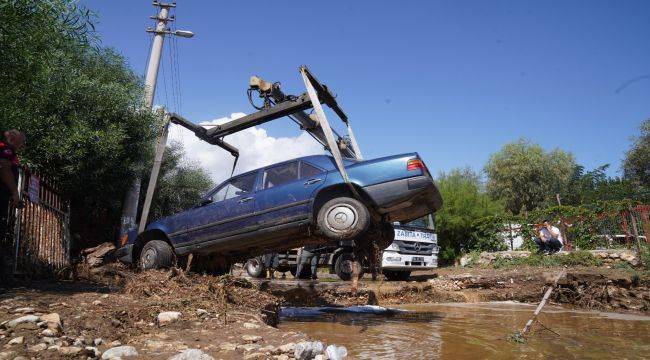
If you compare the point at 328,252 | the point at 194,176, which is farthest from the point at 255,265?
the point at 194,176

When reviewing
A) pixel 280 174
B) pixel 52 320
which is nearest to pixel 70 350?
pixel 52 320

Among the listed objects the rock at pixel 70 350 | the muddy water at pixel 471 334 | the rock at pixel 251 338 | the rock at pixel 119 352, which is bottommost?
the muddy water at pixel 471 334

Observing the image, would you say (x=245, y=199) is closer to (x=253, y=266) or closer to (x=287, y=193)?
(x=287, y=193)

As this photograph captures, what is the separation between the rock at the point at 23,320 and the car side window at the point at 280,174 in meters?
3.29

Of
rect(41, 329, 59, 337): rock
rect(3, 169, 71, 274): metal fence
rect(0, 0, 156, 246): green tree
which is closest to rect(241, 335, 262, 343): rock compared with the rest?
rect(41, 329, 59, 337): rock

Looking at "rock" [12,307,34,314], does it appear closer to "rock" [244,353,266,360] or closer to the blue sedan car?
"rock" [244,353,266,360]

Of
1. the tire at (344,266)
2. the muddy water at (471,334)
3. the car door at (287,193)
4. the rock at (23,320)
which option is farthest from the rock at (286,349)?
the tire at (344,266)

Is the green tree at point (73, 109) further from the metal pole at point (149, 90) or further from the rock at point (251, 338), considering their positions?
the rock at point (251, 338)

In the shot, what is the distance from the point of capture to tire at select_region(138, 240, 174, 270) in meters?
6.57

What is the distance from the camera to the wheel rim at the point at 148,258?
6.62 metres

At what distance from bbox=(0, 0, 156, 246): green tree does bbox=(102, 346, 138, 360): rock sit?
4610mm

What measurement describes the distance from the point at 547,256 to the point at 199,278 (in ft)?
37.7

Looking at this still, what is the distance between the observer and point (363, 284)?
356 inches

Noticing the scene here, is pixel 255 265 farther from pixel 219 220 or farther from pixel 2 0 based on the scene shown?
pixel 2 0
